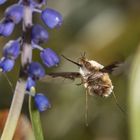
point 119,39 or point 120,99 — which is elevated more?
point 119,39

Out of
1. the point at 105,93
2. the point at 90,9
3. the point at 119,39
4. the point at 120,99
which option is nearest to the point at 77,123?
the point at 120,99

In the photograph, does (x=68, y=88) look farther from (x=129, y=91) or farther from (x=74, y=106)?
(x=129, y=91)

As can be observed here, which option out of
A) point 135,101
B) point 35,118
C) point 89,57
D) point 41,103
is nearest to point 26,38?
point 41,103

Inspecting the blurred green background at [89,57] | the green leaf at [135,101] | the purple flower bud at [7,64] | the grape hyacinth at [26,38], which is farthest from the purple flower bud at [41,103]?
the blurred green background at [89,57]

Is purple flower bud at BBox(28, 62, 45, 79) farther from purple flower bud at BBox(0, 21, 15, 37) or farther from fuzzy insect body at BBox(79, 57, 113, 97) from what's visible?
fuzzy insect body at BBox(79, 57, 113, 97)

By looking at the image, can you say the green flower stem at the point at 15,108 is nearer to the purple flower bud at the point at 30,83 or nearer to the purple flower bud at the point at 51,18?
the purple flower bud at the point at 30,83

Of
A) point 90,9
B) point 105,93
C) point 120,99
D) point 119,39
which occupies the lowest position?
point 105,93
